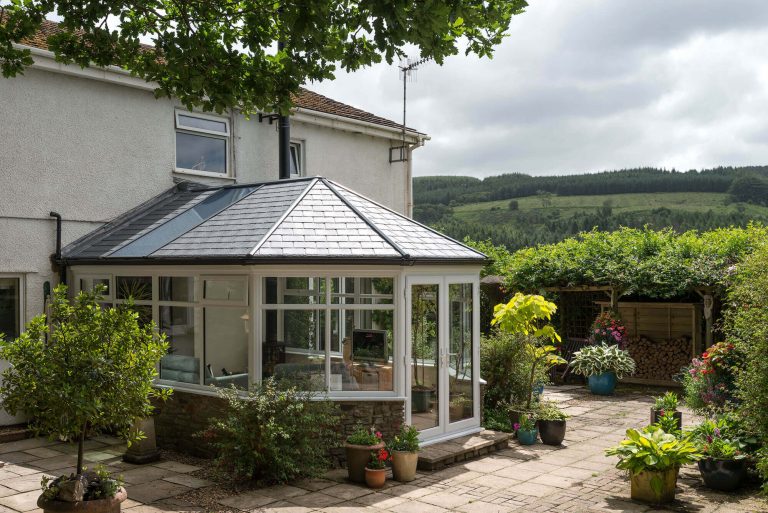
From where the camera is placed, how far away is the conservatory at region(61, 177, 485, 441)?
9438 mm

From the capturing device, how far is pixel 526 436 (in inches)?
423

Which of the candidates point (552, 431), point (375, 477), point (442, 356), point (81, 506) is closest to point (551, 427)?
point (552, 431)

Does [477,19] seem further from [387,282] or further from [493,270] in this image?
[493,270]

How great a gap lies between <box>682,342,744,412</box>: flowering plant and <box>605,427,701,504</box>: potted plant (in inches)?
84.2

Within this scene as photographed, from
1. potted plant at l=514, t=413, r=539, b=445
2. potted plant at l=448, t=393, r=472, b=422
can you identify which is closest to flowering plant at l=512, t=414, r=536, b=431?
potted plant at l=514, t=413, r=539, b=445

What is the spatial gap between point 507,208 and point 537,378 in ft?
153

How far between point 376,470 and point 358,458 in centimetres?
28

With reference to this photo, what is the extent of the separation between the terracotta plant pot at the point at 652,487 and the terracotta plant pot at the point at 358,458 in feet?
9.89

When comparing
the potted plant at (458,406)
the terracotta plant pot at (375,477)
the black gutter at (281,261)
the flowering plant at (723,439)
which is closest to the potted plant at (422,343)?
the potted plant at (458,406)

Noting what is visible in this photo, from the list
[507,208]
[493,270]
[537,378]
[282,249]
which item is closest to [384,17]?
[282,249]

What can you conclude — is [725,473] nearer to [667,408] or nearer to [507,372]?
[667,408]

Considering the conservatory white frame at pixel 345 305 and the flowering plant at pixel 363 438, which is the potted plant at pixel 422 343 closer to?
the conservatory white frame at pixel 345 305

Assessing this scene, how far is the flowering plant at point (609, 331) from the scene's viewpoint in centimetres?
1598

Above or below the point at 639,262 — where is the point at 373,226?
above
